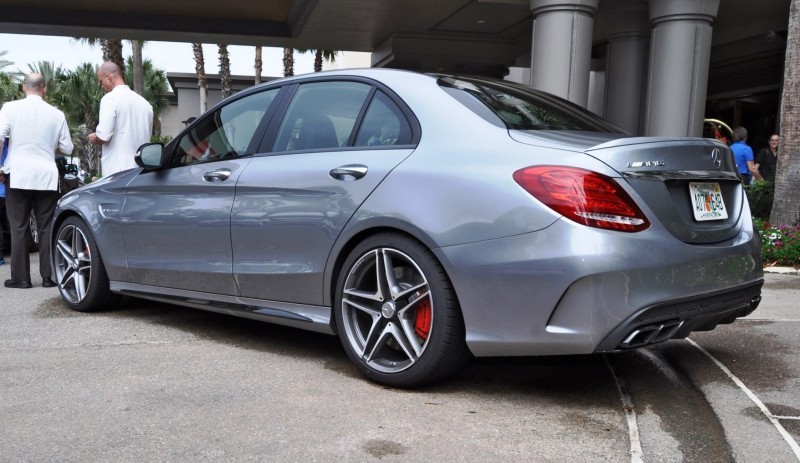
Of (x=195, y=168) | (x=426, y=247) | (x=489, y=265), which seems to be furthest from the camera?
(x=195, y=168)

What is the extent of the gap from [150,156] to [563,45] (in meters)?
8.68

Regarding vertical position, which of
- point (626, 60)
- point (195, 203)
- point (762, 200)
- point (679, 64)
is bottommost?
point (762, 200)

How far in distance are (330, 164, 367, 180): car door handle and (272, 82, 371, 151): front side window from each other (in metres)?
0.22

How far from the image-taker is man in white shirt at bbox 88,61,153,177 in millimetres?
6410

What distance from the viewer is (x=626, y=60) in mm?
16750

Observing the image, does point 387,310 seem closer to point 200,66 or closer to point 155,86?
point 200,66

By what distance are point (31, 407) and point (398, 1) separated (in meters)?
14.5

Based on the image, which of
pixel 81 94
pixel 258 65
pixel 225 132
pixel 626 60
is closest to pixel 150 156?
pixel 225 132

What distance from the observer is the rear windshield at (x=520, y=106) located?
3.60 metres

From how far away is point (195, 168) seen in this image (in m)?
4.61

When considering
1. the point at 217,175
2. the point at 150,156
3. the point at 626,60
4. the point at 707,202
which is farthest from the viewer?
the point at 626,60

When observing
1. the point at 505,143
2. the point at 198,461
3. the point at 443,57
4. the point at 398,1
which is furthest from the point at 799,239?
the point at 443,57

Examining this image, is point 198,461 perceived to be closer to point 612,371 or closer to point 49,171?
point 612,371

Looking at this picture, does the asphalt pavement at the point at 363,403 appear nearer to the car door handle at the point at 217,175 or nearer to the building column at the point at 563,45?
the car door handle at the point at 217,175
